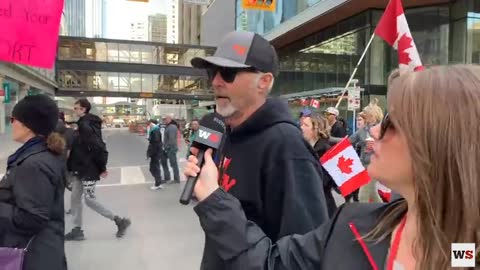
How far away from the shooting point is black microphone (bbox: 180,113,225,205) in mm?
1426

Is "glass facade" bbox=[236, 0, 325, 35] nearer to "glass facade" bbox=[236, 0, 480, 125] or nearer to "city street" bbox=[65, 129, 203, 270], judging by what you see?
"glass facade" bbox=[236, 0, 480, 125]

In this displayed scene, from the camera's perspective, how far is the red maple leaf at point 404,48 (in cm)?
357

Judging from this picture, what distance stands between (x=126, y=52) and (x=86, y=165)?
43.6 m

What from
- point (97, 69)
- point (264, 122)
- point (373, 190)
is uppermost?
point (97, 69)

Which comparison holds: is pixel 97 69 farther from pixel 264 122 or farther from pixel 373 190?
pixel 264 122

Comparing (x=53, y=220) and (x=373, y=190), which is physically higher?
(x=53, y=220)

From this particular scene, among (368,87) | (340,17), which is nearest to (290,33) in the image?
(340,17)

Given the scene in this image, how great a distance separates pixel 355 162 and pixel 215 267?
10.3 feet

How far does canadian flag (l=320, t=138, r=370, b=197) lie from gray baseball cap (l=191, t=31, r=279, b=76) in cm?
275

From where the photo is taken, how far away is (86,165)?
670cm

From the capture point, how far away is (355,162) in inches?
181

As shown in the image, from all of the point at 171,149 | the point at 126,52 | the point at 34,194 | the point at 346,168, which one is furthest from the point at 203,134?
the point at 126,52

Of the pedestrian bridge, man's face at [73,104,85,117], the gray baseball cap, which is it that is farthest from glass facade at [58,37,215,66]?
the gray baseball cap

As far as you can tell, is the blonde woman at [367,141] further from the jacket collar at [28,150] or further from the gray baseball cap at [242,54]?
the gray baseball cap at [242,54]
